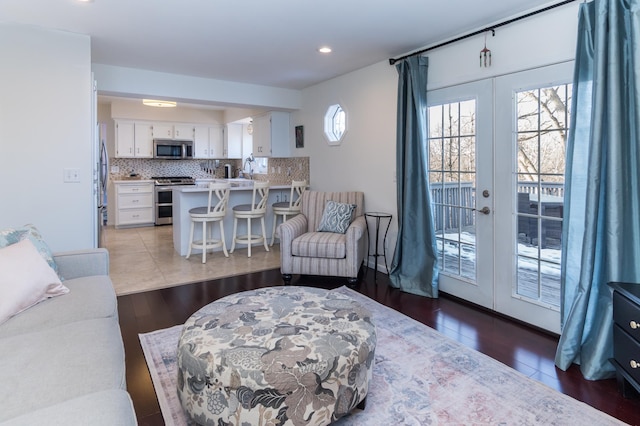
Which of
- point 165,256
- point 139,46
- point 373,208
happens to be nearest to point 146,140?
point 165,256

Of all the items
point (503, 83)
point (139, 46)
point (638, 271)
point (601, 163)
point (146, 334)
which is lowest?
point (146, 334)

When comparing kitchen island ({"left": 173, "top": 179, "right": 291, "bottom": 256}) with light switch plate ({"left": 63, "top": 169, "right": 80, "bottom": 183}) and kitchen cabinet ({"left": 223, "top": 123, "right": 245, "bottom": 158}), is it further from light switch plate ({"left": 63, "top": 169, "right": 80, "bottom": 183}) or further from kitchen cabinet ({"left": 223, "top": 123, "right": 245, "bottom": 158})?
kitchen cabinet ({"left": 223, "top": 123, "right": 245, "bottom": 158})

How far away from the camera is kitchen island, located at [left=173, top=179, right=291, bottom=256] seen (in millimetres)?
5188

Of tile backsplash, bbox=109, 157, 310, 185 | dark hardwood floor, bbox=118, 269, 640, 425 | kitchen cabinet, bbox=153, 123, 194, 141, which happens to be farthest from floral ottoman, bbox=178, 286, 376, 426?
kitchen cabinet, bbox=153, 123, 194, 141

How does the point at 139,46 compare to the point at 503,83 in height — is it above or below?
above

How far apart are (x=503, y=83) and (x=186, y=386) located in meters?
3.05

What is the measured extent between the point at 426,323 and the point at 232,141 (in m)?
6.96

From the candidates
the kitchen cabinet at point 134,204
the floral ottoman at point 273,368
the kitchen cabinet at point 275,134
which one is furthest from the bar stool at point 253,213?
the floral ottoman at point 273,368

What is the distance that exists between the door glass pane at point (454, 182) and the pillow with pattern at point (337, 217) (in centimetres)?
99

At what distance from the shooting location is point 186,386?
1655mm

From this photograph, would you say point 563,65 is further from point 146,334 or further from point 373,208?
point 146,334

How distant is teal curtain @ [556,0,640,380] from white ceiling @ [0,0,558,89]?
0.68 meters

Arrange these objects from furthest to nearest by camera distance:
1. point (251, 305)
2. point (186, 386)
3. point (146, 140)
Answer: point (146, 140) → point (251, 305) → point (186, 386)

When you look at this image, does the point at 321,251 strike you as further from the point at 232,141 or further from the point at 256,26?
the point at 232,141
